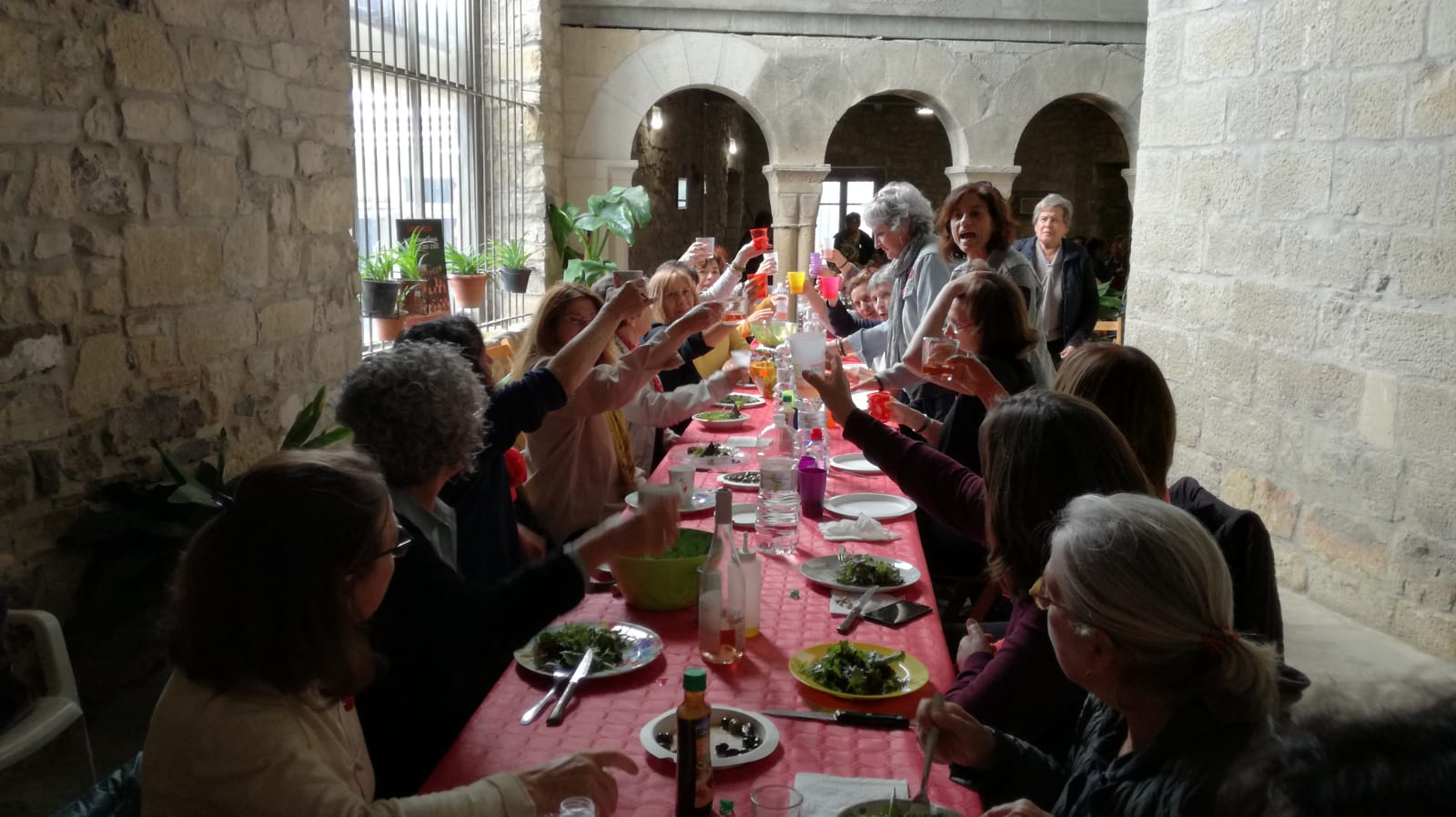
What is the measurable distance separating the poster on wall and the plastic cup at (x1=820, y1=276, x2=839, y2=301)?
188cm

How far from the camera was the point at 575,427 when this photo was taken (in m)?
3.21

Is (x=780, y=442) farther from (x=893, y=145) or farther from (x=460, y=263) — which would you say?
(x=893, y=145)

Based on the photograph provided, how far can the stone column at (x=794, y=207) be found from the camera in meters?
7.95

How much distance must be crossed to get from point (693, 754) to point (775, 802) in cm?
13

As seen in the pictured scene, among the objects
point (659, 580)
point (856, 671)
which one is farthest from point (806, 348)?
point (856, 671)

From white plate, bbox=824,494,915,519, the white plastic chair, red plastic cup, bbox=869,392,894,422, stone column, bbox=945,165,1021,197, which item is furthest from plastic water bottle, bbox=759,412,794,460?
stone column, bbox=945,165,1021,197

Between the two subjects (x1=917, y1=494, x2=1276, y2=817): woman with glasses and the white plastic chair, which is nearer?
(x1=917, y1=494, x2=1276, y2=817): woman with glasses

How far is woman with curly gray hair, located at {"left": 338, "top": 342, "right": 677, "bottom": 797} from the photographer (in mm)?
1694

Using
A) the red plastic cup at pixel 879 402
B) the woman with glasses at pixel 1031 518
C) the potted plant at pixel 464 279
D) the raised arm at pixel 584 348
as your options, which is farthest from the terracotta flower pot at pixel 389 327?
the woman with glasses at pixel 1031 518

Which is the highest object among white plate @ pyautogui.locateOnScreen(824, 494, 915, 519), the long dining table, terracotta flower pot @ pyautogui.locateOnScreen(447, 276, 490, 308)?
terracotta flower pot @ pyautogui.locateOnScreen(447, 276, 490, 308)

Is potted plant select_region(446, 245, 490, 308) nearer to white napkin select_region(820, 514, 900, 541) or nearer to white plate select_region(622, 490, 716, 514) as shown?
white plate select_region(622, 490, 716, 514)

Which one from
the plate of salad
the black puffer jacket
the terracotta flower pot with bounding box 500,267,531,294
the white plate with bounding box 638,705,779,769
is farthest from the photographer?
the terracotta flower pot with bounding box 500,267,531,294

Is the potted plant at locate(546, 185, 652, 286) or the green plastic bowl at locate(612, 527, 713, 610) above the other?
the potted plant at locate(546, 185, 652, 286)

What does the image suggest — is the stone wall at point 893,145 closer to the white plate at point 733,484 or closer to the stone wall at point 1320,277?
the stone wall at point 1320,277
